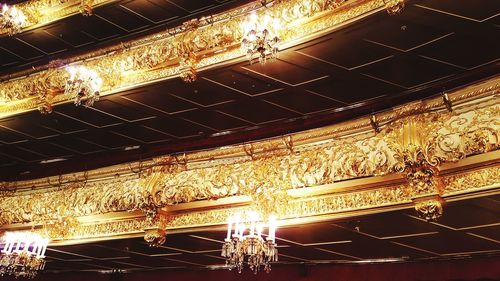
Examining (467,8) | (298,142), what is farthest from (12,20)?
(467,8)

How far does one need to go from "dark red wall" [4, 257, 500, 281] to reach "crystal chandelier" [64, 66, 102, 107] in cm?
355

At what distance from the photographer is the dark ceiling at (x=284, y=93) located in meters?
5.19

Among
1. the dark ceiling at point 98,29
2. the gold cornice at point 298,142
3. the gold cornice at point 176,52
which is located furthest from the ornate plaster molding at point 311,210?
the dark ceiling at point 98,29

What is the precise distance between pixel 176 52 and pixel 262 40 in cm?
180

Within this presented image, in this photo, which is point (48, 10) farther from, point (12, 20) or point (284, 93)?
point (284, 93)

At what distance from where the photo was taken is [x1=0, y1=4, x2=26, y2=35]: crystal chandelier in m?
8.51

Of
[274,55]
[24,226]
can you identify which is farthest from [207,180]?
[24,226]

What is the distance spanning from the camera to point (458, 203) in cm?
492

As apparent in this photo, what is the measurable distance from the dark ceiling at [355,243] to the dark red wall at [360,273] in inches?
4.9

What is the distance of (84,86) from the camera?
7184 mm

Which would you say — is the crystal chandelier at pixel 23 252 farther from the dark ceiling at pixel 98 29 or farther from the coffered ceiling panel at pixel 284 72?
the coffered ceiling panel at pixel 284 72

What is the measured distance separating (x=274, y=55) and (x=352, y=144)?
1224 millimetres

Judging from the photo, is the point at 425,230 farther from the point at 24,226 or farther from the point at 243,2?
the point at 24,226

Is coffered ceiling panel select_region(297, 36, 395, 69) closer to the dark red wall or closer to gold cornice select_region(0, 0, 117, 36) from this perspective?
the dark red wall
